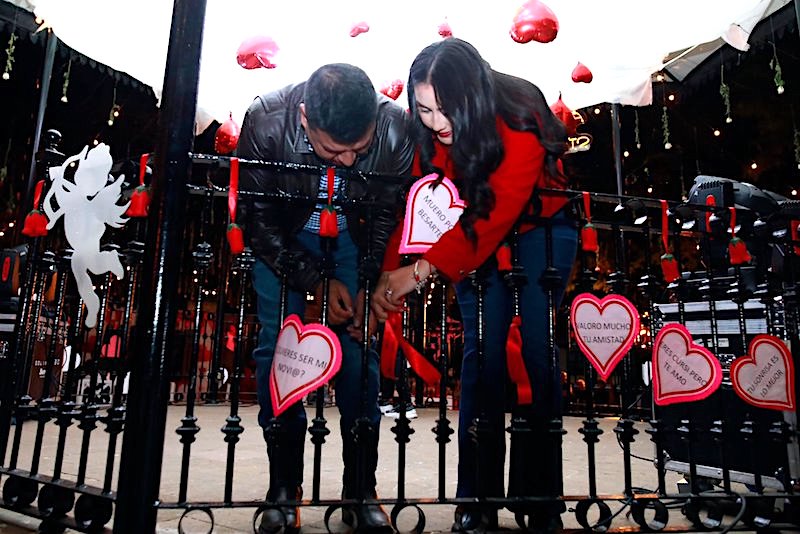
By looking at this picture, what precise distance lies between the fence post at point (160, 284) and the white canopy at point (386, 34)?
43.2 inches

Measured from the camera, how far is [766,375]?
69.6 inches

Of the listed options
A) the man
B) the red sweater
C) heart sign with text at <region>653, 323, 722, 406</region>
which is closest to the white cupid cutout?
the man

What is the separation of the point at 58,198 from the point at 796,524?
261 cm

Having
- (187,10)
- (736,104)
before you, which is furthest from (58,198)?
(736,104)

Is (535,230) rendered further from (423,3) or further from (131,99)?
(131,99)

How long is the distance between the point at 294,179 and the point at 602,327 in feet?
3.66

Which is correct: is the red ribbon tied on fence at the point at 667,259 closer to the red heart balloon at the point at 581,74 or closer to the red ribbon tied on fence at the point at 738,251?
the red ribbon tied on fence at the point at 738,251

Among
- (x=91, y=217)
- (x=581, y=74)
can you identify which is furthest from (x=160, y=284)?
(x=581, y=74)

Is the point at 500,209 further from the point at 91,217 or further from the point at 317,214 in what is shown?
the point at 91,217

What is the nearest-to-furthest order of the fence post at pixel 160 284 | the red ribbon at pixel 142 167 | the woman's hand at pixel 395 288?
the fence post at pixel 160 284, the red ribbon at pixel 142 167, the woman's hand at pixel 395 288

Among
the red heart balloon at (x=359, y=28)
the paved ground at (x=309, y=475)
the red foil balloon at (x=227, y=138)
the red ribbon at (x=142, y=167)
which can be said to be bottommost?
the paved ground at (x=309, y=475)

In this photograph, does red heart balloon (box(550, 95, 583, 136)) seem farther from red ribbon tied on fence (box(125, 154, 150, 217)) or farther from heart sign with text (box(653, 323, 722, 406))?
red ribbon tied on fence (box(125, 154, 150, 217))

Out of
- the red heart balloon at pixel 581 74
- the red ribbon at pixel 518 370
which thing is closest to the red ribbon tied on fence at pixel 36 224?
the red ribbon at pixel 518 370

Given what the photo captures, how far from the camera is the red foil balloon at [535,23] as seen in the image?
94.2 inches
